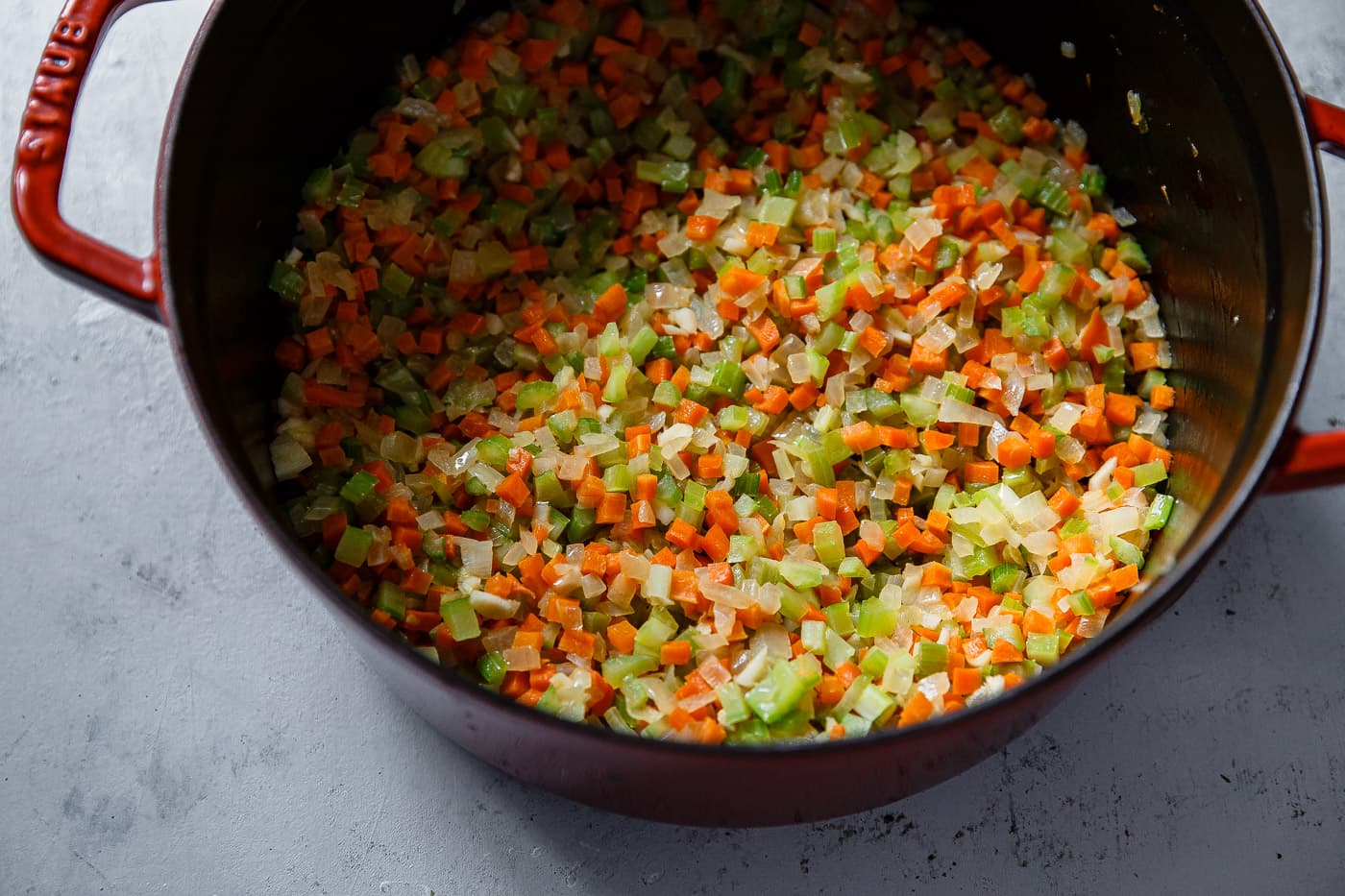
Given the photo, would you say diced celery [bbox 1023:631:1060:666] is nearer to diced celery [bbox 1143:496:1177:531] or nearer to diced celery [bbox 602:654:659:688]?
diced celery [bbox 1143:496:1177:531]

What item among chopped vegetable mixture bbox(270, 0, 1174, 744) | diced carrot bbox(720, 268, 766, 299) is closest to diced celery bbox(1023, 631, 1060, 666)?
chopped vegetable mixture bbox(270, 0, 1174, 744)

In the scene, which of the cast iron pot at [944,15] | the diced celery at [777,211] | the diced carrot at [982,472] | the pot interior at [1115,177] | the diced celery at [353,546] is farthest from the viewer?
the diced celery at [777,211]

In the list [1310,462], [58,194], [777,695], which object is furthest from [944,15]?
[58,194]

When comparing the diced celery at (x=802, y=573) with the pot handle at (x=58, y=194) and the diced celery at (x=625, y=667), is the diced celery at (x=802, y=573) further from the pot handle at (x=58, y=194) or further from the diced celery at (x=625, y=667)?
the pot handle at (x=58, y=194)

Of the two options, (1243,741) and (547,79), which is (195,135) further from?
(1243,741)

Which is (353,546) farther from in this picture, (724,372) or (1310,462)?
(1310,462)

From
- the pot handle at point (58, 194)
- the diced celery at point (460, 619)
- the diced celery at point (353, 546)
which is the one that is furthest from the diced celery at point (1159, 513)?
the pot handle at point (58, 194)
